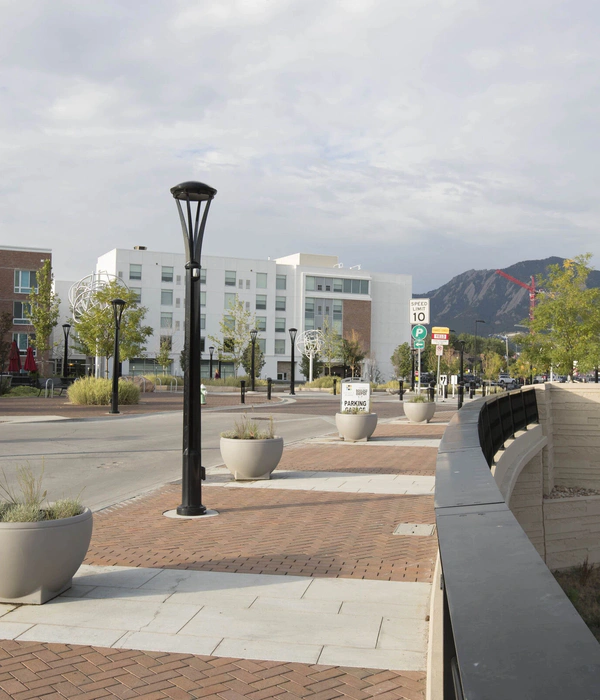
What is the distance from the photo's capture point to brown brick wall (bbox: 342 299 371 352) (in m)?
95.7

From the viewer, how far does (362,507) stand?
9.52m

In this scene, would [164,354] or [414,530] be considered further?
[164,354]

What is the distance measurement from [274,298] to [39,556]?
8826 centimetres

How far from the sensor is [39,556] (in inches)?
208

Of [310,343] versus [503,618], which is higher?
[310,343]

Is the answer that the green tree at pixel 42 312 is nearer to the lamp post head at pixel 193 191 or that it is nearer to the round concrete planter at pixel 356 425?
the round concrete planter at pixel 356 425

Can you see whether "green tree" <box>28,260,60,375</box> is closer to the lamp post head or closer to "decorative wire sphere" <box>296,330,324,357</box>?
"decorative wire sphere" <box>296,330,324,357</box>

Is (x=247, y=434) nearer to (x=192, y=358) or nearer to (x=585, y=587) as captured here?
(x=192, y=358)

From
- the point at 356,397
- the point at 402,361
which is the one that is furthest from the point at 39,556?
the point at 402,361

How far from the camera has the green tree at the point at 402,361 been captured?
9244 centimetres

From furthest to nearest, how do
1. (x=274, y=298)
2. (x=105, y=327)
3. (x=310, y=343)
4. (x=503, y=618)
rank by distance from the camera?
(x=274, y=298)
(x=310, y=343)
(x=105, y=327)
(x=503, y=618)

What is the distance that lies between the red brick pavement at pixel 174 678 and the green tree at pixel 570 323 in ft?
96.9

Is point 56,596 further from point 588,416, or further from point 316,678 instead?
point 588,416

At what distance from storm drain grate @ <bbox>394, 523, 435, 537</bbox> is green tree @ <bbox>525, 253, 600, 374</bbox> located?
25.3m
